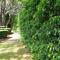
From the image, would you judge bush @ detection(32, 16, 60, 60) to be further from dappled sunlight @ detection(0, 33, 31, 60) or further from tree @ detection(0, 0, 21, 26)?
tree @ detection(0, 0, 21, 26)

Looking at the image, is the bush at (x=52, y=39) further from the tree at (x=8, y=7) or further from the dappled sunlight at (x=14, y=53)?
the tree at (x=8, y=7)

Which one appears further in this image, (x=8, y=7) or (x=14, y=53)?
(x=8, y=7)

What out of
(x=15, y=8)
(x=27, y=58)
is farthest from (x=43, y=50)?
(x=15, y=8)

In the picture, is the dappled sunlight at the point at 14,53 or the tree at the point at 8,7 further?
the tree at the point at 8,7

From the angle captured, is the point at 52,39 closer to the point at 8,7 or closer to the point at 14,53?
the point at 14,53

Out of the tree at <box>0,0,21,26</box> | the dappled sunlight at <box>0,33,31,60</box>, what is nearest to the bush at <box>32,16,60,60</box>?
the dappled sunlight at <box>0,33,31,60</box>

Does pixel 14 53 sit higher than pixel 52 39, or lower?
lower

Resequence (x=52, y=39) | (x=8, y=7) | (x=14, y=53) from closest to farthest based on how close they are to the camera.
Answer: (x=52, y=39) < (x=14, y=53) < (x=8, y=7)

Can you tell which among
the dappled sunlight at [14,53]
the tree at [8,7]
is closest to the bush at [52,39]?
the dappled sunlight at [14,53]

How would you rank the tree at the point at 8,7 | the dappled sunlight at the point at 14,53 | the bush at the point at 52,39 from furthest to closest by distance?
the tree at the point at 8,7, the dappled sunlight at the point at 14,53, the bush at the point at 52,39

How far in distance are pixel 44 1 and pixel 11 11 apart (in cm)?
1938

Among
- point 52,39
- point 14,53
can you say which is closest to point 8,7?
point 14,53

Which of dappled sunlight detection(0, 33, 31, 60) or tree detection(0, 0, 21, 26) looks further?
→ tree detection(0, 0, 21, 26)

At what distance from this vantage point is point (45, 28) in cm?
539
